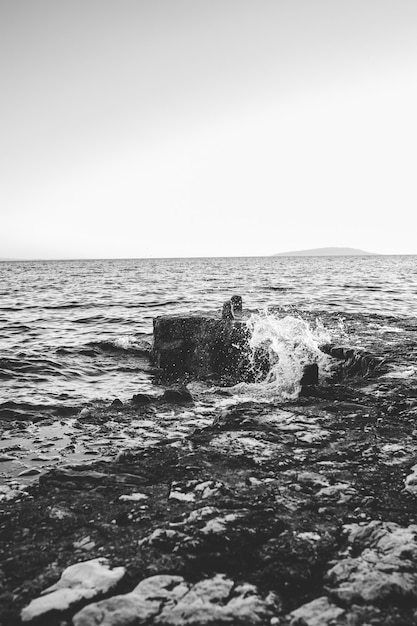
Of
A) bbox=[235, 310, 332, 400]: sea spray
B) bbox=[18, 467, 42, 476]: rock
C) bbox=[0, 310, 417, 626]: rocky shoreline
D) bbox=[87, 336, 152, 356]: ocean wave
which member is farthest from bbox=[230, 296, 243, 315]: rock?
bbox=[18, 467, 42, 476]: rock

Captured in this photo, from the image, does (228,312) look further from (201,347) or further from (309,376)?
(309,376)

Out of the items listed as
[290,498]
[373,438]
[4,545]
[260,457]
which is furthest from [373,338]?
[4,545]

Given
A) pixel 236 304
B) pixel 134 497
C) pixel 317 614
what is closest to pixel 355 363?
pixel 236 304

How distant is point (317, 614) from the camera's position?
2359 mm

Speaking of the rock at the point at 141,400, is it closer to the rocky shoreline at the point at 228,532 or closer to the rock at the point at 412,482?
the rocky shoreline at the point at 228,532

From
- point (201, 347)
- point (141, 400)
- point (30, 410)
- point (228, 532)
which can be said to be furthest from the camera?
point (201, 347)

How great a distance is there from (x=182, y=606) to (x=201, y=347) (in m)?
7.38

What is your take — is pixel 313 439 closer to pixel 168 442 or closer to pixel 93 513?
pixel 168 442

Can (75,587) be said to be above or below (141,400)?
above

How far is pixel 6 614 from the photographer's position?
244 centimetres

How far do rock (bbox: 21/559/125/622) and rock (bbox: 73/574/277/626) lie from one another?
0.38 ft

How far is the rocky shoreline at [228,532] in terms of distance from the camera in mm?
2467

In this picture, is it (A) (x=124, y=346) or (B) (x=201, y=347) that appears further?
(A) (x=124, y=346)

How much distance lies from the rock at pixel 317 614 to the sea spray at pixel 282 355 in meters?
4.46
